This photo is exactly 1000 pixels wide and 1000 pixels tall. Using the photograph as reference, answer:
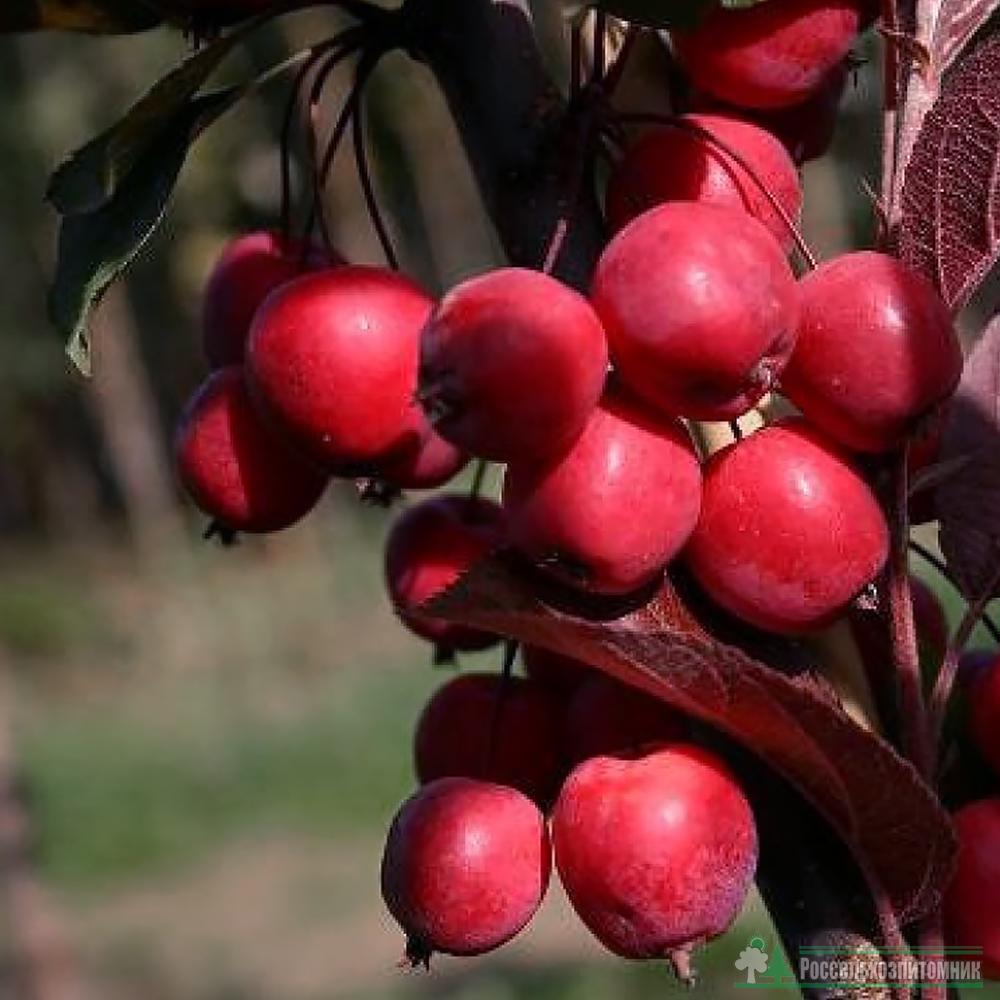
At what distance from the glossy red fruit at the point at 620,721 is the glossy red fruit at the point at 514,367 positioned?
5.8 inches

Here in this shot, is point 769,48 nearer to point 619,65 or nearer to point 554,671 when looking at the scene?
point 619,65

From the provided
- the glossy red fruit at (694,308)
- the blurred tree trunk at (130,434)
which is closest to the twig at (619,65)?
the glossy red fruit at (694,308)

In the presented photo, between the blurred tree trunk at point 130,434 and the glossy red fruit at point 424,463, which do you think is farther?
the blurred tree trunk at point 130,434

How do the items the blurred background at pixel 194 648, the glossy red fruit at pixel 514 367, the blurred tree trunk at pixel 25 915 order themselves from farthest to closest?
the blurred background at pixel 194 648
the blurred tree trunk at pixel 25 915
the glossy red fruit at pixel 514 367

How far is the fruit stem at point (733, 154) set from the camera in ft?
2.51

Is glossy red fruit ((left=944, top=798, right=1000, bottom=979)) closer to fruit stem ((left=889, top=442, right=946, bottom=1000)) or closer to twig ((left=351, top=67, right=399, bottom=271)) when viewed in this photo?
fruit stem ((left=889, top=442, right=946, bottom=1000))

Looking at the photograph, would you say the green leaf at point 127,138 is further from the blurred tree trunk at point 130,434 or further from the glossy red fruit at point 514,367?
the blurred tree trunk at point 130,434

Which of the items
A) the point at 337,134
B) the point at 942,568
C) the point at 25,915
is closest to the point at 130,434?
the point at 25,915

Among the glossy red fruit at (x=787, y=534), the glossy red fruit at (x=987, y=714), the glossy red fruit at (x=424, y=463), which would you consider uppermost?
the glossy red fruit at (x=787, y=534)

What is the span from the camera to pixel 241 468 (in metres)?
0.85

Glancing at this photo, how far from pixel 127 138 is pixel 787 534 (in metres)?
0.35

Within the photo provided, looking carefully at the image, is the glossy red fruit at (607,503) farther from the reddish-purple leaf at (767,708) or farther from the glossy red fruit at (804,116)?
the glossy red fruit at (804,116)

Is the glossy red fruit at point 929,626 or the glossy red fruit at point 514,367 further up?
the glossy red fruit at point 514,367

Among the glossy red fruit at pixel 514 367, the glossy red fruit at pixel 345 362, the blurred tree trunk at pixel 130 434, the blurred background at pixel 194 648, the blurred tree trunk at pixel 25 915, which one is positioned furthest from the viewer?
the blurred tree trunk at pixel 130 434
